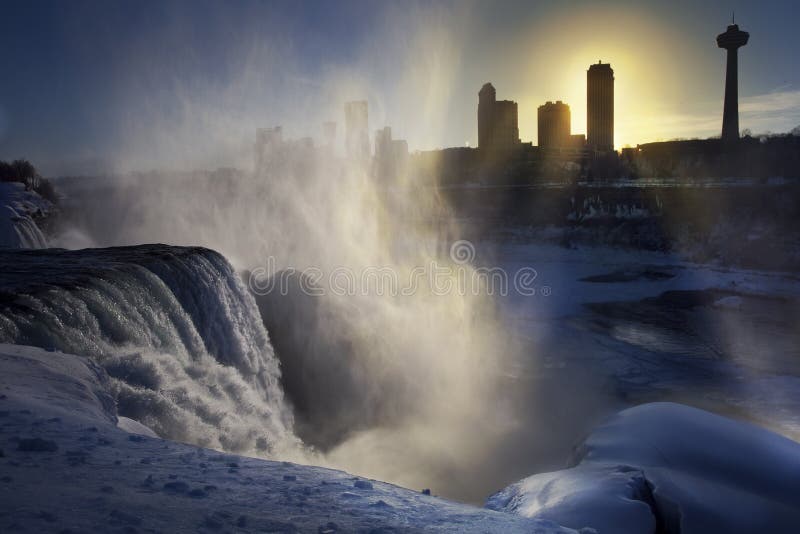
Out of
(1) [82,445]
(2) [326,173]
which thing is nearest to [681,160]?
(2) [326,173]

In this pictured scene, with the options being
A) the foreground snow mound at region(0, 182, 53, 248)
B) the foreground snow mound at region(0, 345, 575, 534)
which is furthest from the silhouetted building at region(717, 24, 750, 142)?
the foreground snow mound at region(0, 345, 575, 534)

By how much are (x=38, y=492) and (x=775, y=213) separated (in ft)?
152

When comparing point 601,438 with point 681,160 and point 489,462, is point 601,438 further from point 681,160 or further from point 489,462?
point 681,160

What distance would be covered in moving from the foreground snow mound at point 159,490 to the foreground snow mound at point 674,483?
2278 mm

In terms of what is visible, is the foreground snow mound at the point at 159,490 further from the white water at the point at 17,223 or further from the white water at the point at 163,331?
the white water at the point at 17,223

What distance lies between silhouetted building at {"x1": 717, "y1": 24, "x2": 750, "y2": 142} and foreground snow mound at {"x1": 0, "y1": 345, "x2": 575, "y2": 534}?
11403cm

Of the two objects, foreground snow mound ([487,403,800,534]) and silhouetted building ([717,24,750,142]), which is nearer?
foreground snow mound ([487,403,800,534])

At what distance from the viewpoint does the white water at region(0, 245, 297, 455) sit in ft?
20.5

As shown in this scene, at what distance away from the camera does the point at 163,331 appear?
802cm

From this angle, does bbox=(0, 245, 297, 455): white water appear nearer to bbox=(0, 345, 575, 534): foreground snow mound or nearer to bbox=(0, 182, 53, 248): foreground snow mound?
bbox=(0, 345, 575, 534): foreground snow mound

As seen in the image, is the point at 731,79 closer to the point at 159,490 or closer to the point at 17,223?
the point at 17,223

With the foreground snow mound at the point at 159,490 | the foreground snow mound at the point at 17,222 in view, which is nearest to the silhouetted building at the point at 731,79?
the foreground snow mound at the point at 17,222

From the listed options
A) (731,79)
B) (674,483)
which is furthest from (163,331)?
(731,79)

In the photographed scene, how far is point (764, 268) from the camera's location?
33.5m
